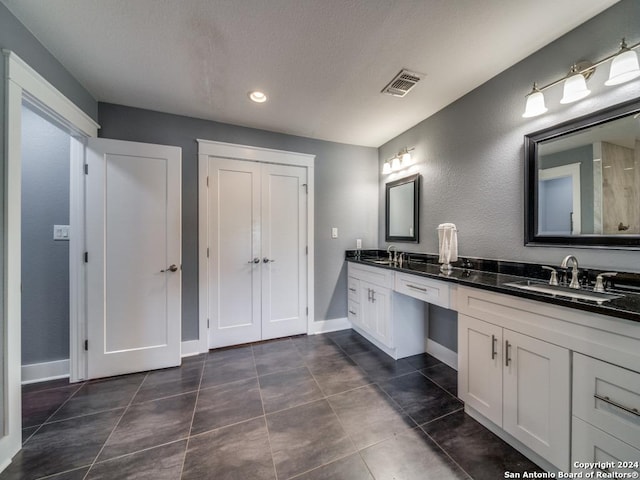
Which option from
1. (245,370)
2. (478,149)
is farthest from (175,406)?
(478,149)

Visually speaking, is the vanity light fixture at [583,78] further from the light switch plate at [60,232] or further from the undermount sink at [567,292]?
the light switch plate at [60,232]

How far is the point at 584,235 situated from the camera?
143 centimetres

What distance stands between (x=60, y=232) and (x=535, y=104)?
12.3 ft

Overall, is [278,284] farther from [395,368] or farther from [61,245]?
[61,245]

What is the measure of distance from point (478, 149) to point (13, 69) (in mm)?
3107

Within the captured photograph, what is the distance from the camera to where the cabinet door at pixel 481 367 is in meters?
1.38

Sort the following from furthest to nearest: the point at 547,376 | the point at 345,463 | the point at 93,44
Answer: the point at 93,44 → the point at 345,463 → the point at 547,376

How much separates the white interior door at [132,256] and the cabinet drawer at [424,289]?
2.08 m

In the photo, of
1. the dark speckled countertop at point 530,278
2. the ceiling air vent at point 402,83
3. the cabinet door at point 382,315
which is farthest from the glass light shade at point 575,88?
the cabinet door at point 382,315

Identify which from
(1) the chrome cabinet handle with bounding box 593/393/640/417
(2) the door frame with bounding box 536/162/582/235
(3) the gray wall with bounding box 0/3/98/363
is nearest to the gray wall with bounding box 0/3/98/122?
(3) the gray wall with bounding box 0/3/98/363

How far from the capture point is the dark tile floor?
4.05ft

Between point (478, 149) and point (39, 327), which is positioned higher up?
point (478, 149)

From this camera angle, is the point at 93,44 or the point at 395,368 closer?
the point at 93,44

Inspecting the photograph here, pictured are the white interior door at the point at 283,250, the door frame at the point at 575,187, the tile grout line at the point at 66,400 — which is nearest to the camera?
the door frame at the point at 575,187
